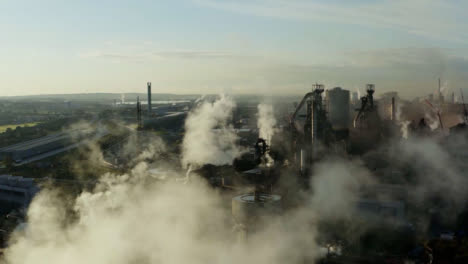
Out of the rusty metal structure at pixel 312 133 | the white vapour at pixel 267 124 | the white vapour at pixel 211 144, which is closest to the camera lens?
the rusty metal structure at pixel 312 133

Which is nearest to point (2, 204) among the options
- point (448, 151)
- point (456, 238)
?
point (456, 238)

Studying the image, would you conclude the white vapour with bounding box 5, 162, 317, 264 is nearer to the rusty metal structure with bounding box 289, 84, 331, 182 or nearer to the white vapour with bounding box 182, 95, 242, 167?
the rusty metal structure with bounding box 289, 84, 331, 182

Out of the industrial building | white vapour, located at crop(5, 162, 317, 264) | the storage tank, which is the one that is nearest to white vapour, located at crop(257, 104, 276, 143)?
the storage tank

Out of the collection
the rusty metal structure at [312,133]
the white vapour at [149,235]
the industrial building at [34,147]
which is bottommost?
the white vapour at [149,235]

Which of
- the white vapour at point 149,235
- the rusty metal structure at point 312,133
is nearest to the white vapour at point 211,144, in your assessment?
the rusty metal structure at point 312,133

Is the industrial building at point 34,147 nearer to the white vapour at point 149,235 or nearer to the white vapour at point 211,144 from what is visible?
the white vapour at point 211,144

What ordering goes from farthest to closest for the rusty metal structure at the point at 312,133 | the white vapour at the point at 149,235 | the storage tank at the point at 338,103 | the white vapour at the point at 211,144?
the storage tank at the point at 338,103 → the white vapour at the point at 211,144 → the rusty metal structure at the point at 312,133 → the white vapour at the point at 149,235

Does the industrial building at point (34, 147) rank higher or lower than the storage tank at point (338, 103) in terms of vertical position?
lower

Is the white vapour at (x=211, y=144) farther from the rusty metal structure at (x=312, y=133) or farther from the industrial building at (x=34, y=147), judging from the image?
the industrial building at (x=34, y=147)

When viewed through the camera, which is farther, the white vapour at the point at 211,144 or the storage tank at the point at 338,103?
the storage tank at the point at 338,103

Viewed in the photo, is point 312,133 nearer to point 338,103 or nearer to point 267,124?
point 267,124

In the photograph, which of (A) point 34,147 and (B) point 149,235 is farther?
(A) point 34,147

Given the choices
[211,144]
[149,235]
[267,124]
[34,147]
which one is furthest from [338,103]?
[34,147]
